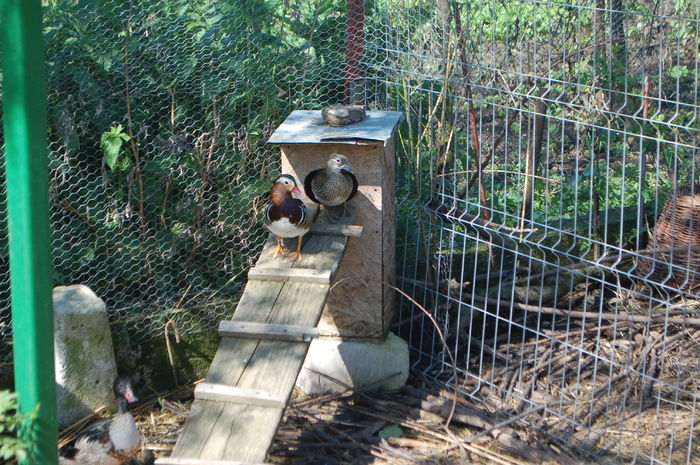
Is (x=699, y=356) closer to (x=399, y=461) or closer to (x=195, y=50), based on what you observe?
(x=399, y=461)

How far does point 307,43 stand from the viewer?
16.3 feet

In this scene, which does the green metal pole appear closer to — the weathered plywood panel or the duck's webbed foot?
the duck's webbed foot

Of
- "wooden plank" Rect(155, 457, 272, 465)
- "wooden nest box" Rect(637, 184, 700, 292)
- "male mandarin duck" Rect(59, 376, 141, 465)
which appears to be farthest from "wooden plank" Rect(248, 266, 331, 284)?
"wooden nest box" Rect(637, 184, 700, 292)

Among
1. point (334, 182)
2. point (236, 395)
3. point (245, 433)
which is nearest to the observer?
point (245, 433)

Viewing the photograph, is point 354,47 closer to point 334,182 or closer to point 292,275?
point 334,182

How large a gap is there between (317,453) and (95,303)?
1401mm

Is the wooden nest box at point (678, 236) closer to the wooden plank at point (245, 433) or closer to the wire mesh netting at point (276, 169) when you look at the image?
the wire mesh netting at point (276, 169)

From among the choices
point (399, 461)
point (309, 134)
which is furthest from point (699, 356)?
point (309, 134)

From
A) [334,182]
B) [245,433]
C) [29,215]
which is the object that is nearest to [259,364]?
[245,433]

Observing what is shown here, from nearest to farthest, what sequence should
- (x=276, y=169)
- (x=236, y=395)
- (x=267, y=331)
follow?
(x=236, y=395), (x=267, y=331), (x=276, y=169)

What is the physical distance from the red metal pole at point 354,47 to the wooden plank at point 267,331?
1785mm

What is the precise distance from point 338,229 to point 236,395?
1.25 meters

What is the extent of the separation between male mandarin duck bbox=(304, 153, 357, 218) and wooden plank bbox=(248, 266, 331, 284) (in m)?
0.47

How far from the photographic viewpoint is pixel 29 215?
2.50 meters
